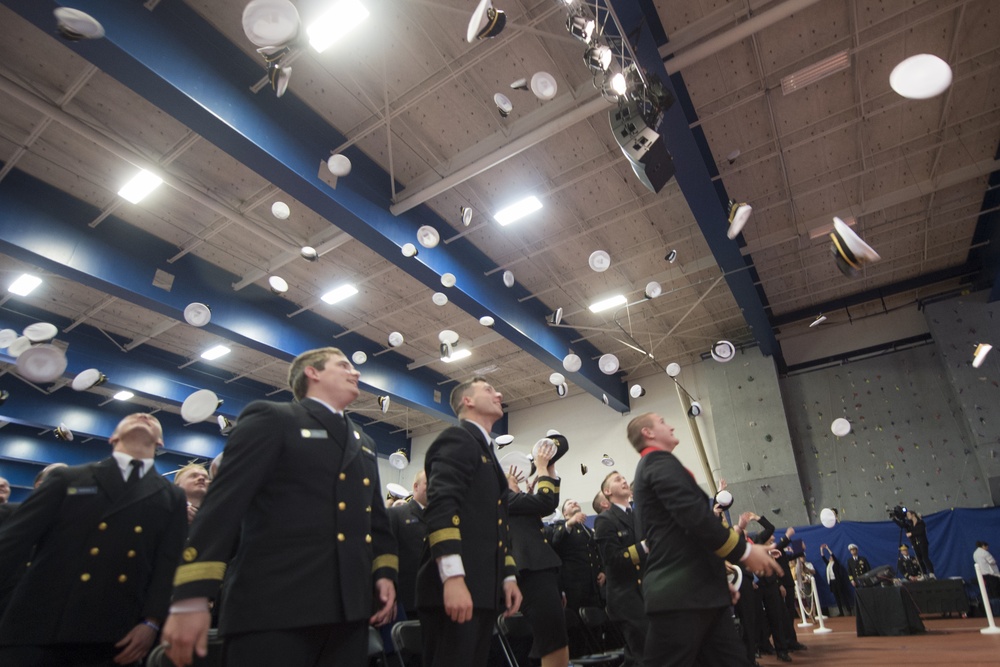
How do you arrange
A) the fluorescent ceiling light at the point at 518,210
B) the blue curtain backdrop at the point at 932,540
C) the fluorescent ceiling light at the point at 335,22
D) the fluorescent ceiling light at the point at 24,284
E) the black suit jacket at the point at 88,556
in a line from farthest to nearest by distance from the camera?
1. the blue curtain backdrop at the point at 932,540
2. the fluorescent ceiling light at the point at 24,284
3. the fluorescent ceiling light at the point at 518,210
4. the fluorescent ceiling light at the point at 335,22
5. the black suit jacket at the point at 88,556

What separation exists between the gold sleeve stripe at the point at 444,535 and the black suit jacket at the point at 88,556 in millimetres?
1130

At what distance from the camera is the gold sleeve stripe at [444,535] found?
1.87 m

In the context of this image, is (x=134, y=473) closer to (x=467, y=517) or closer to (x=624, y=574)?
(x=467, y=517)

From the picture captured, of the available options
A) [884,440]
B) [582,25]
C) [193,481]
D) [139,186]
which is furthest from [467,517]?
[884,440]

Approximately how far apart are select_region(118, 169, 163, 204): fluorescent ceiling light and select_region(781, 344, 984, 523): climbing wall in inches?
472

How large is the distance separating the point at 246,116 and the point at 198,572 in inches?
208

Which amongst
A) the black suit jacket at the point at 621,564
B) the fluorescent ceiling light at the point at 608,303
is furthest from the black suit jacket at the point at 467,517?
the fluorescent ceiling light at the point at 608,303

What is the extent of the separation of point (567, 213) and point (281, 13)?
4875 mm

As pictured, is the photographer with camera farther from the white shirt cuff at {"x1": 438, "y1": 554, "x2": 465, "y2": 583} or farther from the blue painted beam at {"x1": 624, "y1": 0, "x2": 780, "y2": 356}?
the white shirt cuff at {"x1": 438, "y1": 554, "x2": 465, "y2": 583}

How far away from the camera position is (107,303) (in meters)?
8.99

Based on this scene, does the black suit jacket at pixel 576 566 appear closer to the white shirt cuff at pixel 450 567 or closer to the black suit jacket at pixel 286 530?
the white shirt cuff at pixel 450 567

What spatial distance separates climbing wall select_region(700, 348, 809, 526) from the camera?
413 inches

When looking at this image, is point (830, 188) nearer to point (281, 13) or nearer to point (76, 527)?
point (281, 13)

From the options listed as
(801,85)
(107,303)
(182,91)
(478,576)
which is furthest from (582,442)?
(478,576)
